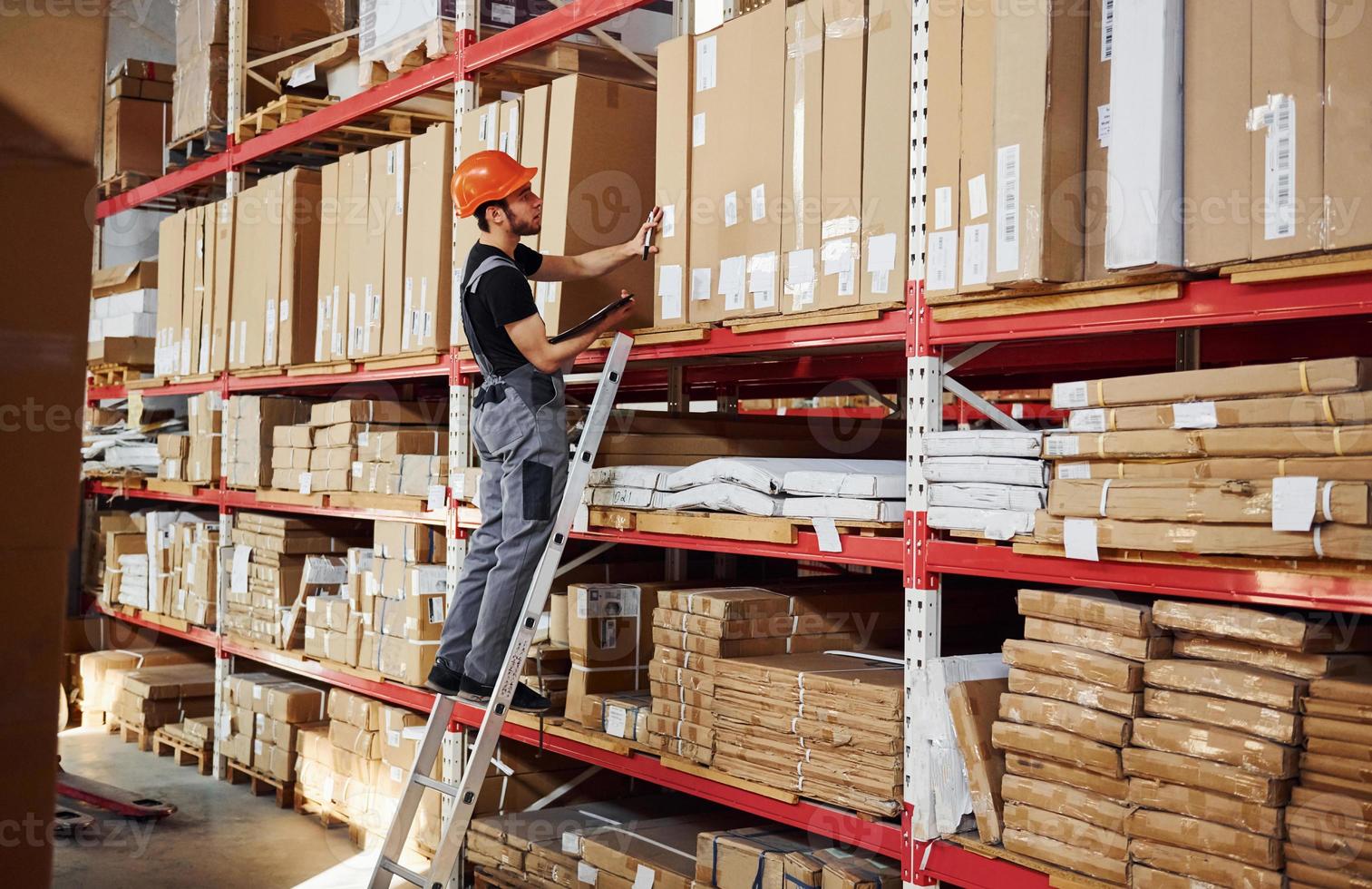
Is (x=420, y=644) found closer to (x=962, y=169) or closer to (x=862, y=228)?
(x=862, y=228)

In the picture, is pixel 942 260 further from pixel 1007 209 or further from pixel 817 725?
pixel 817 725

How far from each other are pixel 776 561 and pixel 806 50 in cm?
315

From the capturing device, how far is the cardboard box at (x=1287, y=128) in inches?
108

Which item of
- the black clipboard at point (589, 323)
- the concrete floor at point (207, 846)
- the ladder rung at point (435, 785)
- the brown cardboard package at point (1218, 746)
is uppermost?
the black clipboard at point (589, 323)

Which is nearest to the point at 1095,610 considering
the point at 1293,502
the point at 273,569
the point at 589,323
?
the point at 1293,502

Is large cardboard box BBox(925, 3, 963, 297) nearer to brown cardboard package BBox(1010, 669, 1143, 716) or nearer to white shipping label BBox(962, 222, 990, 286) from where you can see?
white shipping label BBox(962, 222, 990, 286)

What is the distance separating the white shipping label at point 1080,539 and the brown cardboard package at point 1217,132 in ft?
2.22

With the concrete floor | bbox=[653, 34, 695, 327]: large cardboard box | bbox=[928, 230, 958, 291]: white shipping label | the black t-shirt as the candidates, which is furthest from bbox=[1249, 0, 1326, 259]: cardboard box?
the concrete floor

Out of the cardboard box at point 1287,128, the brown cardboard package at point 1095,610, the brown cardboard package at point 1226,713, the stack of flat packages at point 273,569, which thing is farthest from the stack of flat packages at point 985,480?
the stack of flat packages at point 273,569

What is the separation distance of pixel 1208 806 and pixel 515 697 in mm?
2715

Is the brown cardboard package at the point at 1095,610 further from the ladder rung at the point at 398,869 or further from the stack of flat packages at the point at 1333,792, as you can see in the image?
the ladder rung at the point at 398,869

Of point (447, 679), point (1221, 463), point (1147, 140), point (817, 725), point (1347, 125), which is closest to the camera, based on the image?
point (1347, 125)

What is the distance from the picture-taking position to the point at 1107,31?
3.18 meters

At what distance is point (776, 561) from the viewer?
21.4ft
